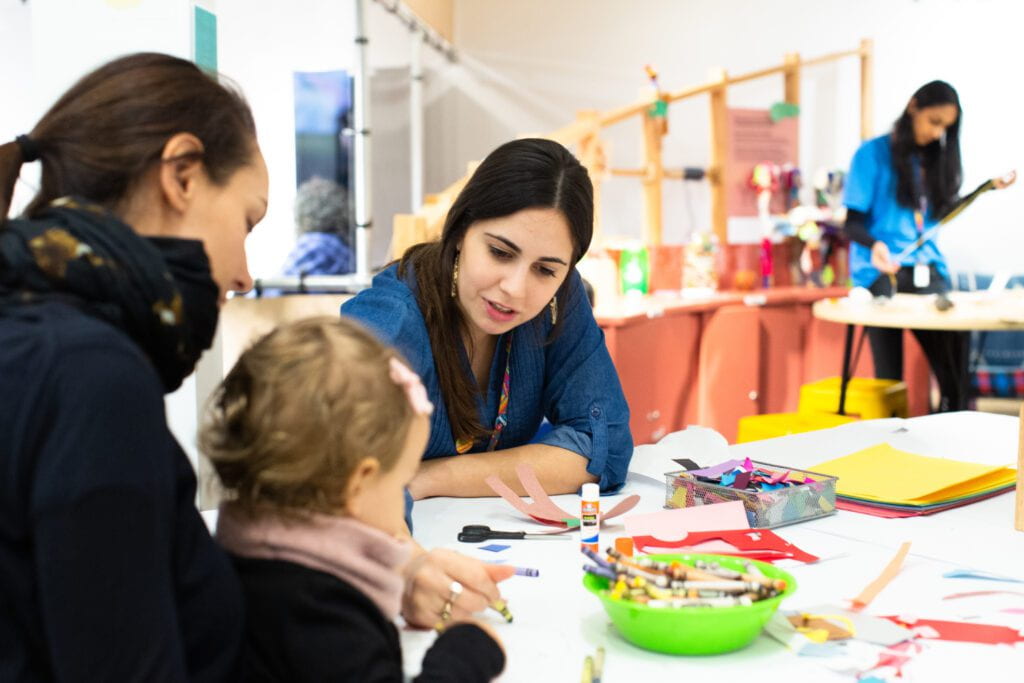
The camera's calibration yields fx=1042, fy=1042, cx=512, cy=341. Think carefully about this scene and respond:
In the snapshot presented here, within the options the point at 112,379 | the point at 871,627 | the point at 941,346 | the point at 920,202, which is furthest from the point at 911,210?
the point at 112,379

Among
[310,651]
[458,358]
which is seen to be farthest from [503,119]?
[310,651]

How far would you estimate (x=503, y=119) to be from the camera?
22.3 ft

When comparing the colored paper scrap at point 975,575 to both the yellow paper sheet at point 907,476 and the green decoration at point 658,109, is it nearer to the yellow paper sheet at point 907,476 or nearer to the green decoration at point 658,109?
the yellow paper sheet at point 907,476

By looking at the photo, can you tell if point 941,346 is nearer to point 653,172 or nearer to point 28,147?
point 653,172

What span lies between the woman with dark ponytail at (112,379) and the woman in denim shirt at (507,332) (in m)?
0.81

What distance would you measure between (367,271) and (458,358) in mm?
2224

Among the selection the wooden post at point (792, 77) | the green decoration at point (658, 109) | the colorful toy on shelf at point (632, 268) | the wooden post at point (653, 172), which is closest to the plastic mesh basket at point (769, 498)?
the colorful toy on shelf at point (632, 268)

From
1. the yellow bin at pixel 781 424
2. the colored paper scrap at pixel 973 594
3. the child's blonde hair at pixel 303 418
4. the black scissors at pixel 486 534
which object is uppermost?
the child's blonde hair at pixel 303 418

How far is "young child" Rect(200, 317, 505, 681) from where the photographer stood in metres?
0.81

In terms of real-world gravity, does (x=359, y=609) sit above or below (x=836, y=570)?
above

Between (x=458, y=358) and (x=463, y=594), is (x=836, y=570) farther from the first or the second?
(x=458, y=358)

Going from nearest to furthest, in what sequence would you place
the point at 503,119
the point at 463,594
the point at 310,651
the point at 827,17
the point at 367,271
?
the point at 310,651, the point at 463,594, the point at 367,271, the point at 827,17, the point at 503,119

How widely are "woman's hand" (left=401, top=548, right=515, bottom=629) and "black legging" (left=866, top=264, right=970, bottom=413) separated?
148 inches

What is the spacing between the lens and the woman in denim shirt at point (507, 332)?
1.70 m
